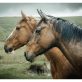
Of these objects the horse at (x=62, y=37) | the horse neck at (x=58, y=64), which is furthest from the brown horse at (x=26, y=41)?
the horse at (x=62, y=37)

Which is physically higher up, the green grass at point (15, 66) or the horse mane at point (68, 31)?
the horse mane at point (68, 31)

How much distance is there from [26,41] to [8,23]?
0.27m

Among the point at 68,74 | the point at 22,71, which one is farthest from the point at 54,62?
the point at 22,71

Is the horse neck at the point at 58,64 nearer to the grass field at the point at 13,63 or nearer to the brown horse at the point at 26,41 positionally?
the brown horse at the point at 26,41

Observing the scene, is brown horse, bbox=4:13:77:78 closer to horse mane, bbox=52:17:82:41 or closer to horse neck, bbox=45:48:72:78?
horse neck, bbox=45:48:72:78

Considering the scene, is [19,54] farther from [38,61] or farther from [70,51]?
[70,51]

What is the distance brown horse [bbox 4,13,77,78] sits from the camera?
2.42 meters

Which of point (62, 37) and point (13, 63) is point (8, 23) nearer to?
point (13, 63)

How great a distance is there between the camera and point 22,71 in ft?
8.43

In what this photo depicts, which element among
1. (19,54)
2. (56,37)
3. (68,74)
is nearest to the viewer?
(56,37)

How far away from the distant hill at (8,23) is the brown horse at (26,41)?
0.20 feet

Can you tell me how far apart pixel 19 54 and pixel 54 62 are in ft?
1.15

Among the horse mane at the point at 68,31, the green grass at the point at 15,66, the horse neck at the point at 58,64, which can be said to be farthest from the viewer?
the green grass at the point at 15,66

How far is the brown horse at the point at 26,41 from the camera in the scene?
2421 millimetres
